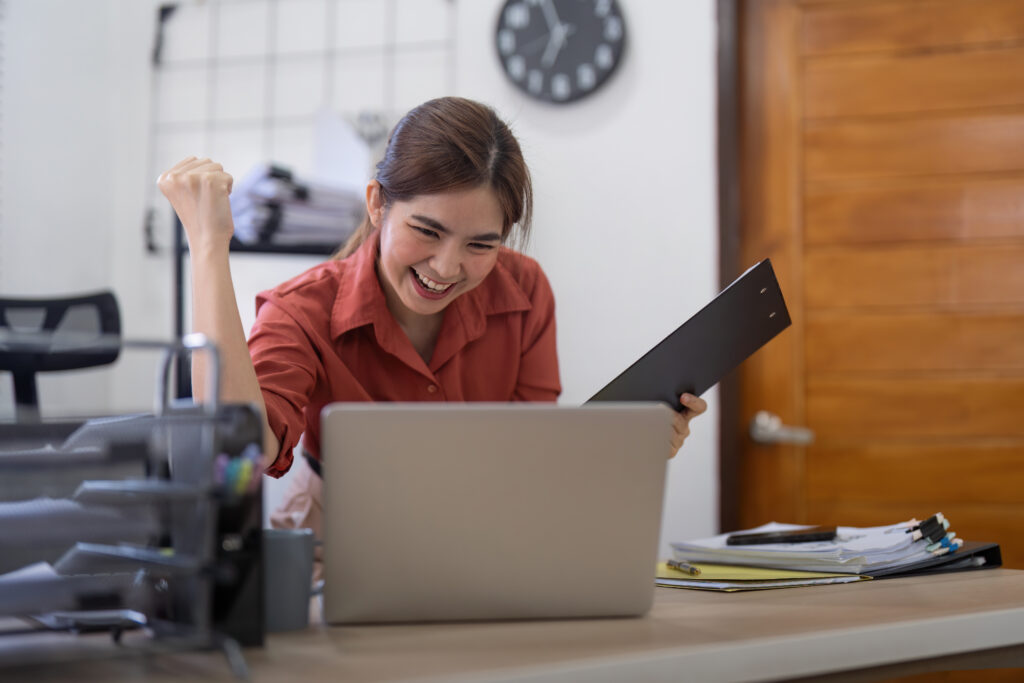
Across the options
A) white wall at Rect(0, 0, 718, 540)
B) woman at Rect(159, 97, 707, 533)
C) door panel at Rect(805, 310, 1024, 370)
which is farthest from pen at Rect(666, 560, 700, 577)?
door panel at Rect(805, 310, 1024, 370)

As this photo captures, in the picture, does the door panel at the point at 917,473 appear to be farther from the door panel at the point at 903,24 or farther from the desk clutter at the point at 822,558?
the desk clutter at the point at 822,558

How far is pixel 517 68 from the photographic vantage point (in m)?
2.52

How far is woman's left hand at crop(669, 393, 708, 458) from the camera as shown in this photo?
128cm

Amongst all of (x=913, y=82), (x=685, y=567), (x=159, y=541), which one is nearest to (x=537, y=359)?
(x=685, y=567)

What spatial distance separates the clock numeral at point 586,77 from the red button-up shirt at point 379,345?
1007 mm

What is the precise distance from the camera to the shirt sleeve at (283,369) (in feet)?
3.95

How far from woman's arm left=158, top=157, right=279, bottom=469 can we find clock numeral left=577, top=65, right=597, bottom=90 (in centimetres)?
147

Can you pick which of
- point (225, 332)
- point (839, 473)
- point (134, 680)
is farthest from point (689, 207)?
point (134, 680)

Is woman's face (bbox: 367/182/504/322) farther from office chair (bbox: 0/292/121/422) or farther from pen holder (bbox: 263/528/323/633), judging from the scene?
pen holder (bbox: 263/528/323/633)

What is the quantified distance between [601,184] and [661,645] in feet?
6.19

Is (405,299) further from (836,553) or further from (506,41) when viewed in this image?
(506,41)

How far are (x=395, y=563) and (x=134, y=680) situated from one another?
21 cm

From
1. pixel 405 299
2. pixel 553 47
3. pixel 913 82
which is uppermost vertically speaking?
pixel 553 47

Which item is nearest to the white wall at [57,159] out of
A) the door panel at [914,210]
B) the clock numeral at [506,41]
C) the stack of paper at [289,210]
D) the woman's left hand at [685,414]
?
the stack of paper at [289,210]
